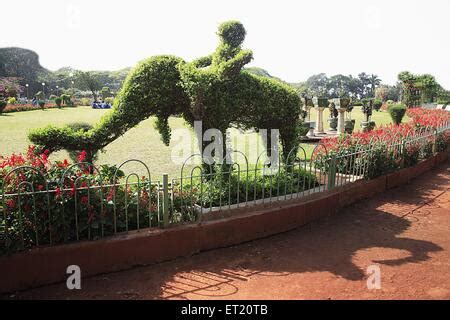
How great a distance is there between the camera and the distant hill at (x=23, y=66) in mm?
75562

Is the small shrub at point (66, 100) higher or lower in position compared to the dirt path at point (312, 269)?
higher

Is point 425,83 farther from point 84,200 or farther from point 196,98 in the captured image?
point 84,200

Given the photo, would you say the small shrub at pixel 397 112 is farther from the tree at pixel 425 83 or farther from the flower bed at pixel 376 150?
the tree at pixel 425 83

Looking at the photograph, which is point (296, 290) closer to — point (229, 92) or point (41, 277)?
point (41, 277)

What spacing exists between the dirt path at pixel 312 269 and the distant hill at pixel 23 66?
8069 cm

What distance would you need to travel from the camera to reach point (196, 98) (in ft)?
18.3

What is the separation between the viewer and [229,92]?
5895 mm

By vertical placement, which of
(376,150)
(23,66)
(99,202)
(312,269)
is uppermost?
(23,66)

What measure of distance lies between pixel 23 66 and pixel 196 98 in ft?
312

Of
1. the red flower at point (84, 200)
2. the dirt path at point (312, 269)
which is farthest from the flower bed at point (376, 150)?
the red flower at point (84, 200)

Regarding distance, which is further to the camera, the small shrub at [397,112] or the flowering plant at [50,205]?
the small shrub at [397,112]

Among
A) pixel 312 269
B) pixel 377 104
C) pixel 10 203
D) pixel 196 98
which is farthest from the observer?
pixel 377 104

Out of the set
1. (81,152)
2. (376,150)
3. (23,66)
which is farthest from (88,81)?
(81,152)

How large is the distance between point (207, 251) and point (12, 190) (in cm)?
238
